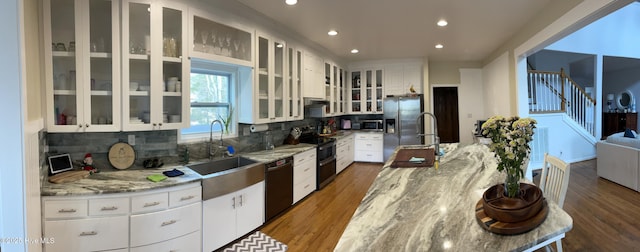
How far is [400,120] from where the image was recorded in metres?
6.00

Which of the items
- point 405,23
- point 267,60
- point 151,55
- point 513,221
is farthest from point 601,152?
point 151,55

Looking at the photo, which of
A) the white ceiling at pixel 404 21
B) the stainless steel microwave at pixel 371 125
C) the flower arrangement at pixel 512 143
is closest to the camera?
the flower arrangement at pixel 512 143

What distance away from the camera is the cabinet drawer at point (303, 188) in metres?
3.70

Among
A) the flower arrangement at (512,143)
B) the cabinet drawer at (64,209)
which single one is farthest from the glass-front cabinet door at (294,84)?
the flower arrangement at (512,143)

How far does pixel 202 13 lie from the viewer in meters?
2.69

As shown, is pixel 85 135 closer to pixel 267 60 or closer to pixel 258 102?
pixel 258 102

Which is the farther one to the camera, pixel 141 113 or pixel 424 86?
pixel 424 86

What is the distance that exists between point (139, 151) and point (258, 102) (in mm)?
1398

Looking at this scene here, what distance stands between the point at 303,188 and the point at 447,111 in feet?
16.2

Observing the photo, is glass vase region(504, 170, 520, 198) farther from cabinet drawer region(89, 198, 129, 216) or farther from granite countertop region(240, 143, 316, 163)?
cabinet drawer region(89, 198, 129, 216)

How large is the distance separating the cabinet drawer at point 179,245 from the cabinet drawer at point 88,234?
0.16m

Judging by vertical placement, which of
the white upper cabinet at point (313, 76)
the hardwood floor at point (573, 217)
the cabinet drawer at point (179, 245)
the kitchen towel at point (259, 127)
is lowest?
the hardwood floor at point (573, 217)

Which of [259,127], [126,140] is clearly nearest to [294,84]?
[259,127]

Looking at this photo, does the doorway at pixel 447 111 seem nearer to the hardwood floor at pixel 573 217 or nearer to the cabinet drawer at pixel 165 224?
the hardwood floor at pixel 573 217
